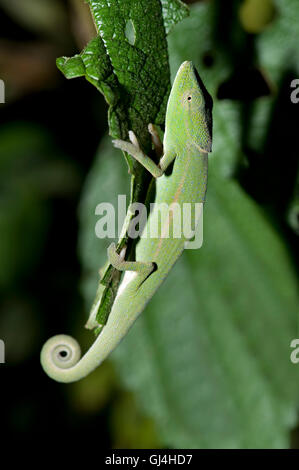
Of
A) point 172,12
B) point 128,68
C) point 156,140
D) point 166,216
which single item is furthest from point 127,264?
point 172,12

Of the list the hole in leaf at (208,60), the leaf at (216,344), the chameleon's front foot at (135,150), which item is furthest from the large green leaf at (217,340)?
the chameleon's front foot at (135,150)

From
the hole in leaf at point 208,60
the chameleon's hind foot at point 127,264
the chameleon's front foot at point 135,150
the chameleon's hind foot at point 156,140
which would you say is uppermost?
the hole in leaf at point 208,60

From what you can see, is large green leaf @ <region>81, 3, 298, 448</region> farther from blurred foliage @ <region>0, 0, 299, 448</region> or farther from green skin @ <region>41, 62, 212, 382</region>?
green skin @ <region>41, 62, 212, 382</region>

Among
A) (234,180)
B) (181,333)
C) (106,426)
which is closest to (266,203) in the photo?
(234,180)

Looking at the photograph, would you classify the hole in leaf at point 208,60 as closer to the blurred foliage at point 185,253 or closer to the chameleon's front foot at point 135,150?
the blurred foliage at point 185,253

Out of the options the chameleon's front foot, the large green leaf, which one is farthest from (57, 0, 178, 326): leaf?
the large green leaf

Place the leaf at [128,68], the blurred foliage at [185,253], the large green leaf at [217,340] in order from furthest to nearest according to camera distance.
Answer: the large green leaf at [217,340], the blurred foliage at [185,253], the leaf at [128,68]

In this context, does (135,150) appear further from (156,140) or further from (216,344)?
(216,344)

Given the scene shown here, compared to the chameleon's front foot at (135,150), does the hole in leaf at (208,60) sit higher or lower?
higher
